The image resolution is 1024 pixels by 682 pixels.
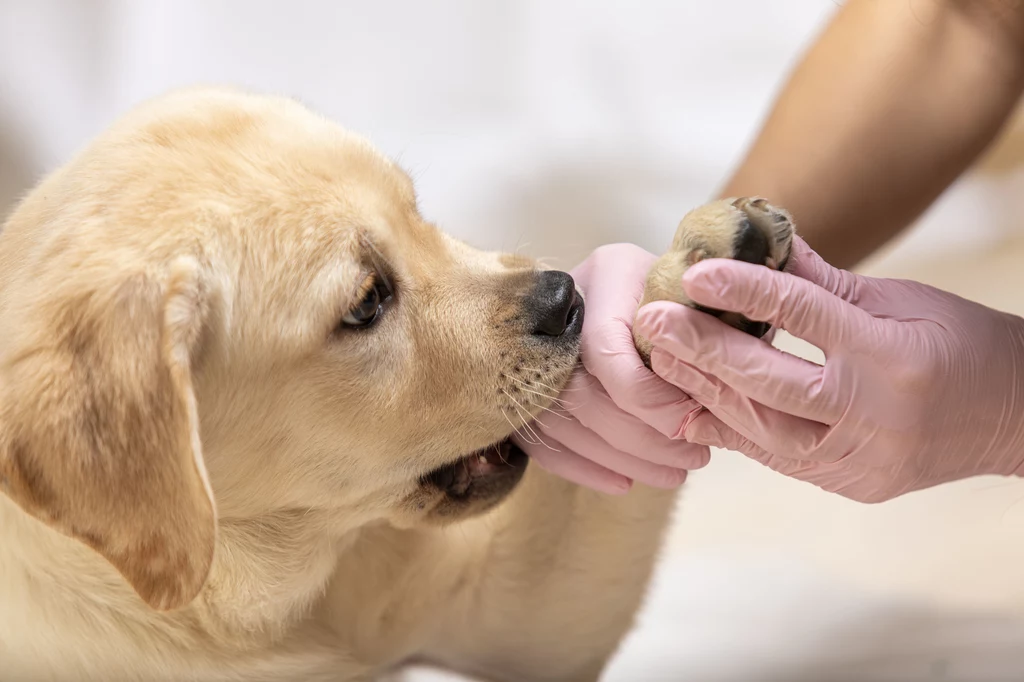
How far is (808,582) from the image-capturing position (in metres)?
2.12

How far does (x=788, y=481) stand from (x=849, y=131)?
0.97 meters

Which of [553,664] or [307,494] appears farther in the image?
[553,664]

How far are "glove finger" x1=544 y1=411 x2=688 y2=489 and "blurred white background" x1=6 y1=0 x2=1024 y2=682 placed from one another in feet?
2.53

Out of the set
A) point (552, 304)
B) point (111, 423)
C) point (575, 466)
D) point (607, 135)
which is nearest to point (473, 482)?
point (575, 466)

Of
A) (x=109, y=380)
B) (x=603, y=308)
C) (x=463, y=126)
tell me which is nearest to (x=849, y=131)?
(x=603, y=308)

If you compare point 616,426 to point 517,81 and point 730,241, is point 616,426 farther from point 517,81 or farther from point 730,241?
point 517,81

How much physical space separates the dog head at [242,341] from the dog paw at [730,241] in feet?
0.66

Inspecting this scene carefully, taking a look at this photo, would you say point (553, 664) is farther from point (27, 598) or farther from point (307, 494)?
point (27, 598)

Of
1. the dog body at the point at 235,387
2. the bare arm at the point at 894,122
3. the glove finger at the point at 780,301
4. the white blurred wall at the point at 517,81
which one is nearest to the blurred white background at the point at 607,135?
the white blurred wall at the point at 517,81

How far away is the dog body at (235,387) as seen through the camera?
103cm

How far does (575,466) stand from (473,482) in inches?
6.4

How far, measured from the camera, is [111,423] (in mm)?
1024

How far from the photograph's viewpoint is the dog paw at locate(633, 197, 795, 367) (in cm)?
109

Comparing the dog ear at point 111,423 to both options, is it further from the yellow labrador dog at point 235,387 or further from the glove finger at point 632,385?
the glove finger at point 632,385
